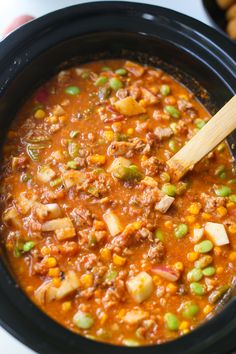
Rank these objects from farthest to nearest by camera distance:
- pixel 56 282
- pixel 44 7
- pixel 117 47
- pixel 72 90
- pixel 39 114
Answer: pixel 44 7 < pixel 117 47 < pixel 72 90 < pixel 39 114 < pixel 56 282

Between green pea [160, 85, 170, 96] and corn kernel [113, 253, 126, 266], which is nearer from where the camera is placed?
corn kernel [113, 253, 126, 266]

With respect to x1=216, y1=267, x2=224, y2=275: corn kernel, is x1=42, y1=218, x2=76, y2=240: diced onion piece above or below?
below

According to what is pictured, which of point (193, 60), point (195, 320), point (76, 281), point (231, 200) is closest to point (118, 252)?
point (76, 281)

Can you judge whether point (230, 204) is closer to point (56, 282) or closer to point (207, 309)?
point (207, 309)

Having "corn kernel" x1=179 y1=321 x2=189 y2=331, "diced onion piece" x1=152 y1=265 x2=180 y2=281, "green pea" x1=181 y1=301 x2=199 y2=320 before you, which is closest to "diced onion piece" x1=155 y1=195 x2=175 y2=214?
"diced onion piece" x1=152 y1=265 x2=180 y2=281

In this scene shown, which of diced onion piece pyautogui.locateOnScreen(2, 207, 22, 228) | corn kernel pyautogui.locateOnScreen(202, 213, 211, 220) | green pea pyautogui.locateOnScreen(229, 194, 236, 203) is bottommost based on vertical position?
diced onion piece pyautogui.locateOnScreen(2, 207, 22, 228)

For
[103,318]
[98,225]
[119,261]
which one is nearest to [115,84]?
[98,225]

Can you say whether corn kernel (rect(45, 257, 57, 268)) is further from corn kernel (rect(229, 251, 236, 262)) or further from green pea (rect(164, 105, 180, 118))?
green pea (rect(164, 105, 180, 118))
